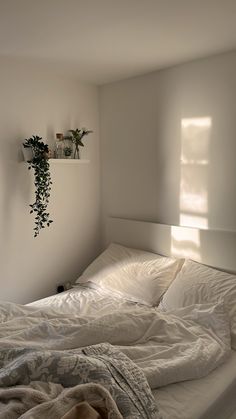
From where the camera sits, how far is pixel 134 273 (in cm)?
274

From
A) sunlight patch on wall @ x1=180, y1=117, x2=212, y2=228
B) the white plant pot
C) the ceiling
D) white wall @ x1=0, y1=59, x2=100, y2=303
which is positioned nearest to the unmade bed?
sunlight patch on wall @ x1=180, y1=117, x2=212, y2=228

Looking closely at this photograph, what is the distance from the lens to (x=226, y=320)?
2.00 metres

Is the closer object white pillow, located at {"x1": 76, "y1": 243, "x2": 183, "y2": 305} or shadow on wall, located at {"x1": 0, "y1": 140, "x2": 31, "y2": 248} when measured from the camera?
white pillow, located at {"x1": 76, "y1": 243, "x2": 183, "y2": 305}

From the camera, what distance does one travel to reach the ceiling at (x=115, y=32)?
5.81ft

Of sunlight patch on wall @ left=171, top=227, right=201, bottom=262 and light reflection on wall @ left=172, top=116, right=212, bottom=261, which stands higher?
light reflection on wall @ left=172, top=116, right=212, bottom=261

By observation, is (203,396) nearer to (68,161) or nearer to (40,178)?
(40,178)

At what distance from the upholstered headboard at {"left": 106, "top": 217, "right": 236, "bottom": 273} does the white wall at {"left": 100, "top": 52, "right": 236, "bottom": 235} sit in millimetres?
93

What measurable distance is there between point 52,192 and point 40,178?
31 centimetres

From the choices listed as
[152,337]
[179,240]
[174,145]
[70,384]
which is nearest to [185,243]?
[179,240]

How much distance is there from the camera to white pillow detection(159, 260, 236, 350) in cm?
219

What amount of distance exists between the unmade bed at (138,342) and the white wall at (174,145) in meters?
0.24

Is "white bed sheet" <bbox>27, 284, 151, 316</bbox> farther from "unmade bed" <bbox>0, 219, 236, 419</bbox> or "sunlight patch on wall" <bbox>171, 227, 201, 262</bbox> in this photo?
"sunlight patch on wall" <bbox>171, 227, 201, 262</bbox>

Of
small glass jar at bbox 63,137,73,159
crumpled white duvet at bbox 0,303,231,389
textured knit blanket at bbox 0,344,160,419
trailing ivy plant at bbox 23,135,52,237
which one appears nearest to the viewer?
textured knit blanket at bbox 0,344,160,419

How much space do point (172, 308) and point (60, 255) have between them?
1266mm
